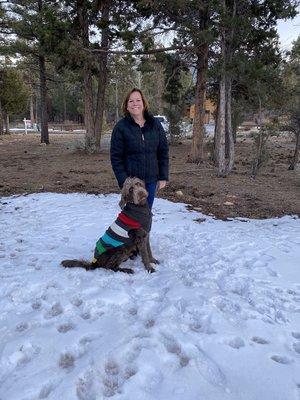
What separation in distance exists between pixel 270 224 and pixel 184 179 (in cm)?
486

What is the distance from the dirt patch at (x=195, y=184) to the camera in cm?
827

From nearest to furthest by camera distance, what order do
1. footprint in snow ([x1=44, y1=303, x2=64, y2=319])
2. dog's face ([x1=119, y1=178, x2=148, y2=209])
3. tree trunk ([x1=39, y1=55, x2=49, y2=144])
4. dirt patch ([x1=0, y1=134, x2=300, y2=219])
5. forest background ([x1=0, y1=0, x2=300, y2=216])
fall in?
footprint in snow ([x1=44, y1=303, x2=64, y2=319]), dog's face ([x1=119, y1=178, x2=148, y2=209]), dirt patch ([x1=0, y1=134, x2=300, y2=219]), forest background ([x1=0, y1=0, x2=300, y2=216]), tree trunk ([x1=39, y1=55, x2=49, y2=144])

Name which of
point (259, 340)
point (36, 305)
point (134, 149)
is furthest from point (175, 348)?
point (134, 149)

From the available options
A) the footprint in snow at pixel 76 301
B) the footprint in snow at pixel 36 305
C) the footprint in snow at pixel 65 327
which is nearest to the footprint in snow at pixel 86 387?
the footprint in snow at pixel 65 327

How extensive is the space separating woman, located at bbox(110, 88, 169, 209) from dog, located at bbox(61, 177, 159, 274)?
0.19 metres

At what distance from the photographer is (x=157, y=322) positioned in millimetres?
3334

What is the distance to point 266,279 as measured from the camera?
4293 millimetres

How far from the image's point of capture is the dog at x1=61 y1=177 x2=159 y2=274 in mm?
4258

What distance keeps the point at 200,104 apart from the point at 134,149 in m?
11.6

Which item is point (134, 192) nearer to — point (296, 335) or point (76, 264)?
point (76, 264)

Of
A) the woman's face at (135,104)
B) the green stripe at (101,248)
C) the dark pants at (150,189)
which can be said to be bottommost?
the green stripe at (101,248)

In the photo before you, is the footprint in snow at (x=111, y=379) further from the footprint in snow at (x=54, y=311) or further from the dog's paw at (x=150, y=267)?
the dog's paw at (x=150, y=267)

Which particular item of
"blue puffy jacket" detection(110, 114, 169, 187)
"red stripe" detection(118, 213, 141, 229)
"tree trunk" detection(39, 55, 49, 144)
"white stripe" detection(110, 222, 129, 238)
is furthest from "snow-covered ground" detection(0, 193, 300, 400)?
"tree trunk" detection(39, 55, 49, 144)

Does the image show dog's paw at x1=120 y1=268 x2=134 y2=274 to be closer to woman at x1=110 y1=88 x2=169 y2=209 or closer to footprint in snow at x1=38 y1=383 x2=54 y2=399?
woman at x1=110 y1=88 x2=169 y2=209
